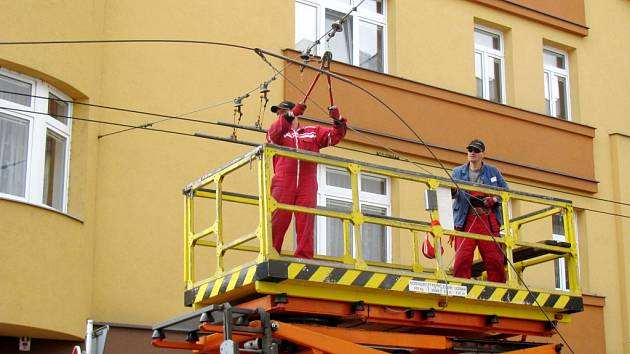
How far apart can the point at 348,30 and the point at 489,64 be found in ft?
9.93

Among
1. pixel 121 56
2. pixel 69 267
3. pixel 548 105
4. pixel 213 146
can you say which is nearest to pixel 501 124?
pixel 548 105

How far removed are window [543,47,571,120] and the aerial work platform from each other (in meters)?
8.38

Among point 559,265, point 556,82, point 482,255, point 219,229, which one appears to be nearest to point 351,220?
point 219,229

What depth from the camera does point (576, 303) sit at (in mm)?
10930

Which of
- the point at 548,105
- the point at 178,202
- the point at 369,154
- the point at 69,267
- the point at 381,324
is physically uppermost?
the point at 548,105

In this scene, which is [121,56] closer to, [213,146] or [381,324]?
[213,146]

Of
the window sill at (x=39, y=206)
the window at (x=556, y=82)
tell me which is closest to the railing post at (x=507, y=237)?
the window sill at (x=39, y=206)

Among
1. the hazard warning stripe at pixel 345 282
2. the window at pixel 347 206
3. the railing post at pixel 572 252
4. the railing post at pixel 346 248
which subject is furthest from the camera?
the window at pixel 347 206

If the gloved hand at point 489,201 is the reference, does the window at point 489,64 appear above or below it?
above

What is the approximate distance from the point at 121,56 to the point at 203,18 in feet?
4.97

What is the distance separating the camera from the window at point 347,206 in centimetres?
1596

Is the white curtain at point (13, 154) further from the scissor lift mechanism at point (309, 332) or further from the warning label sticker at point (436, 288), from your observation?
the warning label sticker at point (436, 288)

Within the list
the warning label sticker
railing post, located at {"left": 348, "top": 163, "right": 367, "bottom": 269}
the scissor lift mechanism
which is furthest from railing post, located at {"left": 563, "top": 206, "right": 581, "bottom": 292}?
railing post, located at {"left": 348, "top": 163, "right": 367, "bottom": 269}

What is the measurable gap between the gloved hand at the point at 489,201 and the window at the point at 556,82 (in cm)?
876
